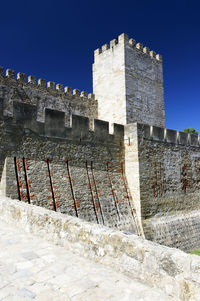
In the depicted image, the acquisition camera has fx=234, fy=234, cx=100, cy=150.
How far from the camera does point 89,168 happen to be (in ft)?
27.3

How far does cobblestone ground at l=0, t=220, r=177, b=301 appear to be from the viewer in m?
2.18

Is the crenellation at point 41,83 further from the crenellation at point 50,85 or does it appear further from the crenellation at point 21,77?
the crenellation at point 21,77

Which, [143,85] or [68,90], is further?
[143,85]

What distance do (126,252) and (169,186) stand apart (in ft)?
27.5

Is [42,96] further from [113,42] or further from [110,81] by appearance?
[113,42]

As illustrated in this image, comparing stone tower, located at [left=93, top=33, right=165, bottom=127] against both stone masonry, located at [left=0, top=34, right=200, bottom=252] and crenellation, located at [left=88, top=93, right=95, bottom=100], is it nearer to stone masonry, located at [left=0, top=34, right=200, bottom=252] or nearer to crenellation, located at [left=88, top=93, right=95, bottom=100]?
stone masonry, located at [left=0, top=34, right=200, bottom=252]

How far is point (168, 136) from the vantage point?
11.0 meters

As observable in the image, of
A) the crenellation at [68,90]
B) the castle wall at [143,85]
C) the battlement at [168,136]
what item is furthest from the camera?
the crenellation at [68,90]

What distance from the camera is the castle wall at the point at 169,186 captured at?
30.5ft

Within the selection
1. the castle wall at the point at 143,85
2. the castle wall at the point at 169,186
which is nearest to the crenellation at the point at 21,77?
the castle wall at the point at 143,85

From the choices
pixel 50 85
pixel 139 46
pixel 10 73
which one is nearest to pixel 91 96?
pixel 50 85

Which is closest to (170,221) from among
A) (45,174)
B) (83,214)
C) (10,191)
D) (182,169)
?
(182,169)

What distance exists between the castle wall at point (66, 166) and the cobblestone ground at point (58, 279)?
11.2ft

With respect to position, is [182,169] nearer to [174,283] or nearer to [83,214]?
[83,214]
